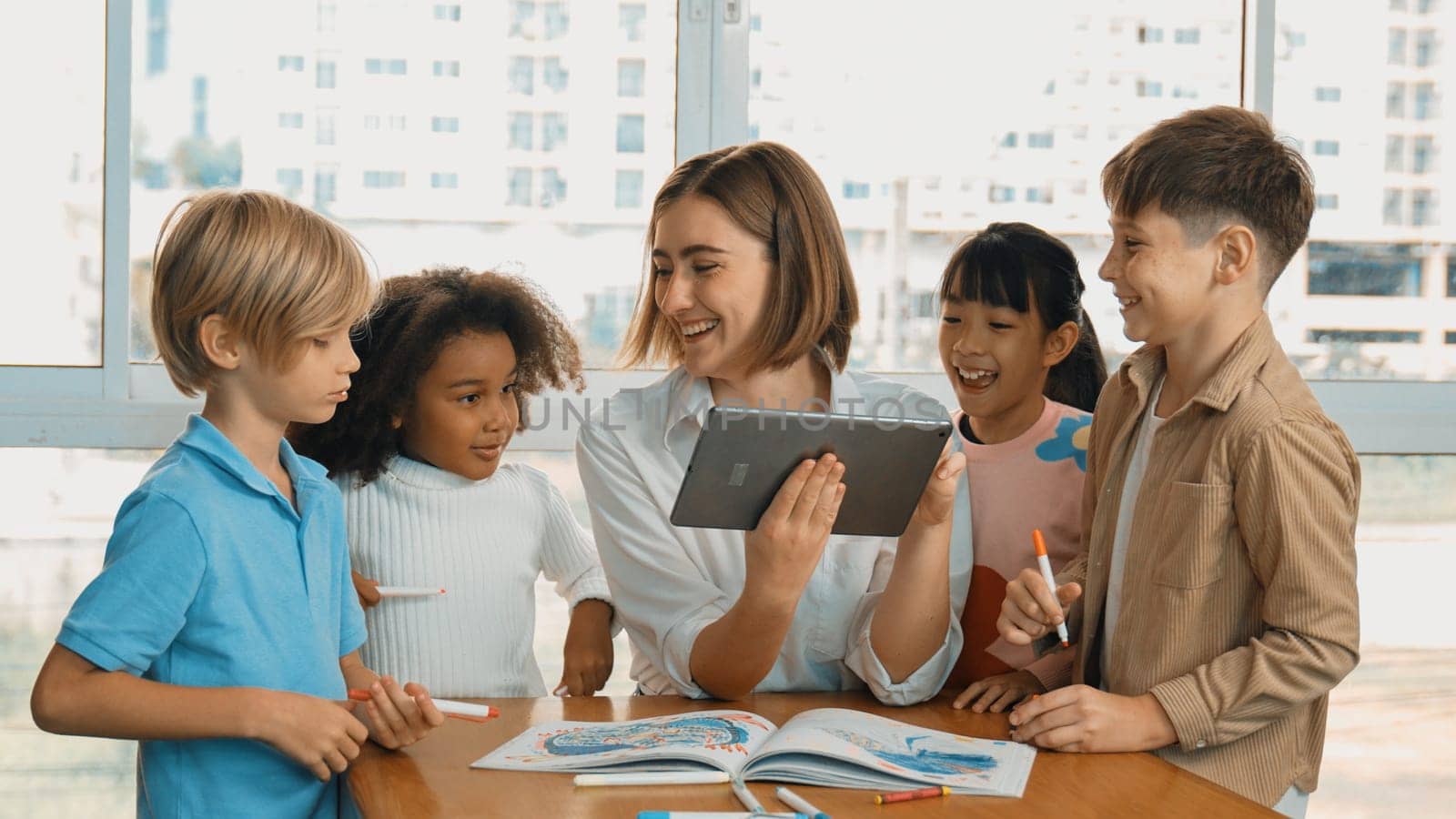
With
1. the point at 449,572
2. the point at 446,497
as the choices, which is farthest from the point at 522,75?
the point at 449,572

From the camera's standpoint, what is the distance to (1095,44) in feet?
9.21

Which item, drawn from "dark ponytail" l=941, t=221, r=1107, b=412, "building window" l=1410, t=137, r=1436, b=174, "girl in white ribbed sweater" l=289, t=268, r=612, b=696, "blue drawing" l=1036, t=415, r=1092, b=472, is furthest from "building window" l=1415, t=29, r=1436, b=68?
"girl in white ribbed sweater" l=289, t=268, r=612, b=696

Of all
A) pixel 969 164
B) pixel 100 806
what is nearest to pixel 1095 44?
pixel 969 164

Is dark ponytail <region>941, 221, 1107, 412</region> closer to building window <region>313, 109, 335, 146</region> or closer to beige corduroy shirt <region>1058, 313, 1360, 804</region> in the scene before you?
beige corduroy shirt <region>1058, 313, 1360, 804</region>

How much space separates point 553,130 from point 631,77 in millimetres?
189

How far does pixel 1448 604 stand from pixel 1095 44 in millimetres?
1573

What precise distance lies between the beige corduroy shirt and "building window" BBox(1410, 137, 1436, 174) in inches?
70.7

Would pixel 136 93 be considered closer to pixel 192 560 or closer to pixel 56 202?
pixel 56 202

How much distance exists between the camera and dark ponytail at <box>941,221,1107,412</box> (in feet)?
6.47

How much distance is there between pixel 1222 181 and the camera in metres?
1.54

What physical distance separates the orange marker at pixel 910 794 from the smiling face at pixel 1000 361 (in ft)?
2.78

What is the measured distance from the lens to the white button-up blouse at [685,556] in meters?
1.70

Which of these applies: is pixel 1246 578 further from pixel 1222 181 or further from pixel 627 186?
pixel 627 186

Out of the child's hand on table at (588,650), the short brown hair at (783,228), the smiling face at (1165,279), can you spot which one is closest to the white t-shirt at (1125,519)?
the smiling face at (1165,279)
